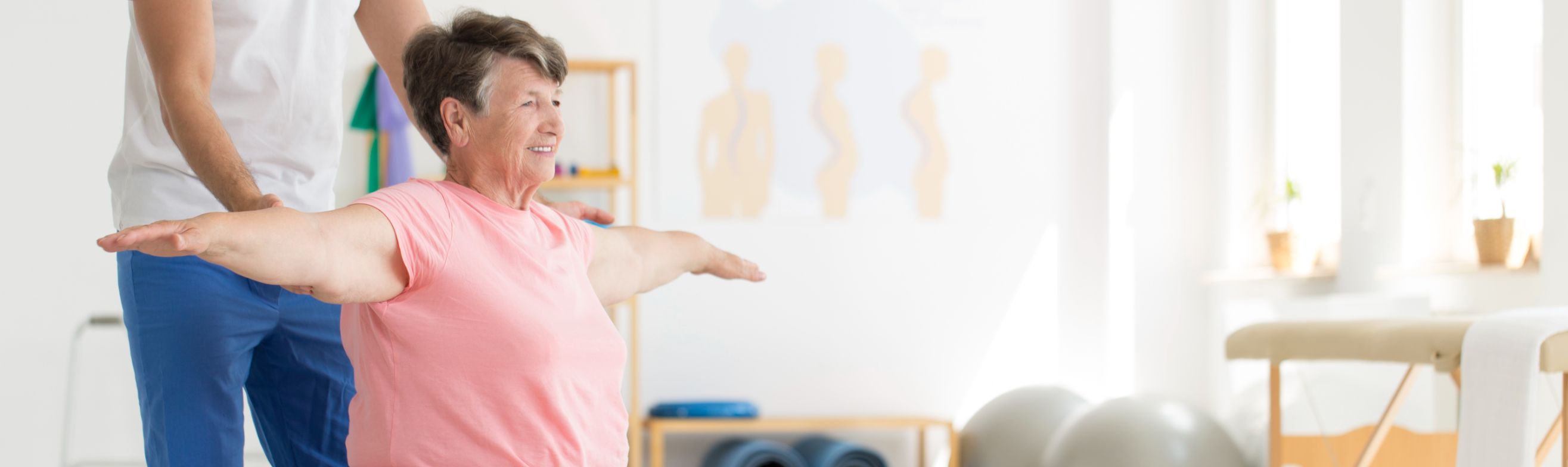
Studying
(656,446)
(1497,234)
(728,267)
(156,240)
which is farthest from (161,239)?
(656,446)

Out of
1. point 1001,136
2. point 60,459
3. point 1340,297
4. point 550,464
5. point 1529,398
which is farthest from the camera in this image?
point 1001,136

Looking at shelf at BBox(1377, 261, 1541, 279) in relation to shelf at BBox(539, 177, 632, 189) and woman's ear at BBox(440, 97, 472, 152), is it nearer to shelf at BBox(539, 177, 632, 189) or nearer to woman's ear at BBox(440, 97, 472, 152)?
shelf at BBox(539, 177, 632, 189)

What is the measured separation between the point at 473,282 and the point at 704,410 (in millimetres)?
3004

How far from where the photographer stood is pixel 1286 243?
13.0 feet

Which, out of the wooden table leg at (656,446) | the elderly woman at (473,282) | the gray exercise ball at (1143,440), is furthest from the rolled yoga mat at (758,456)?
the elderly woman at (473,282)

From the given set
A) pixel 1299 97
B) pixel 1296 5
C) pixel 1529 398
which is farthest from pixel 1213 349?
pixel 1529 398

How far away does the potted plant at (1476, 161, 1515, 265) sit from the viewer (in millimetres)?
2994

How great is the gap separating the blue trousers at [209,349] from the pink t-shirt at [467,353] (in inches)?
7.2

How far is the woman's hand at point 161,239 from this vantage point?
0.83 metres

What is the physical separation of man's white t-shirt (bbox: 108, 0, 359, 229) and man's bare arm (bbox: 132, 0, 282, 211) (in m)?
0.05

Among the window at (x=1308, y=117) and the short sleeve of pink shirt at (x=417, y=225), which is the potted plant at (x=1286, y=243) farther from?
the short sleeve of pink shirt at (x=417, y=225)

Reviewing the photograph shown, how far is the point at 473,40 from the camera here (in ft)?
4.15

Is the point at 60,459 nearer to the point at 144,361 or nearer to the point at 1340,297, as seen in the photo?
the point at 144,361

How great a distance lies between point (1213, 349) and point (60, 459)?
12.2 feet
